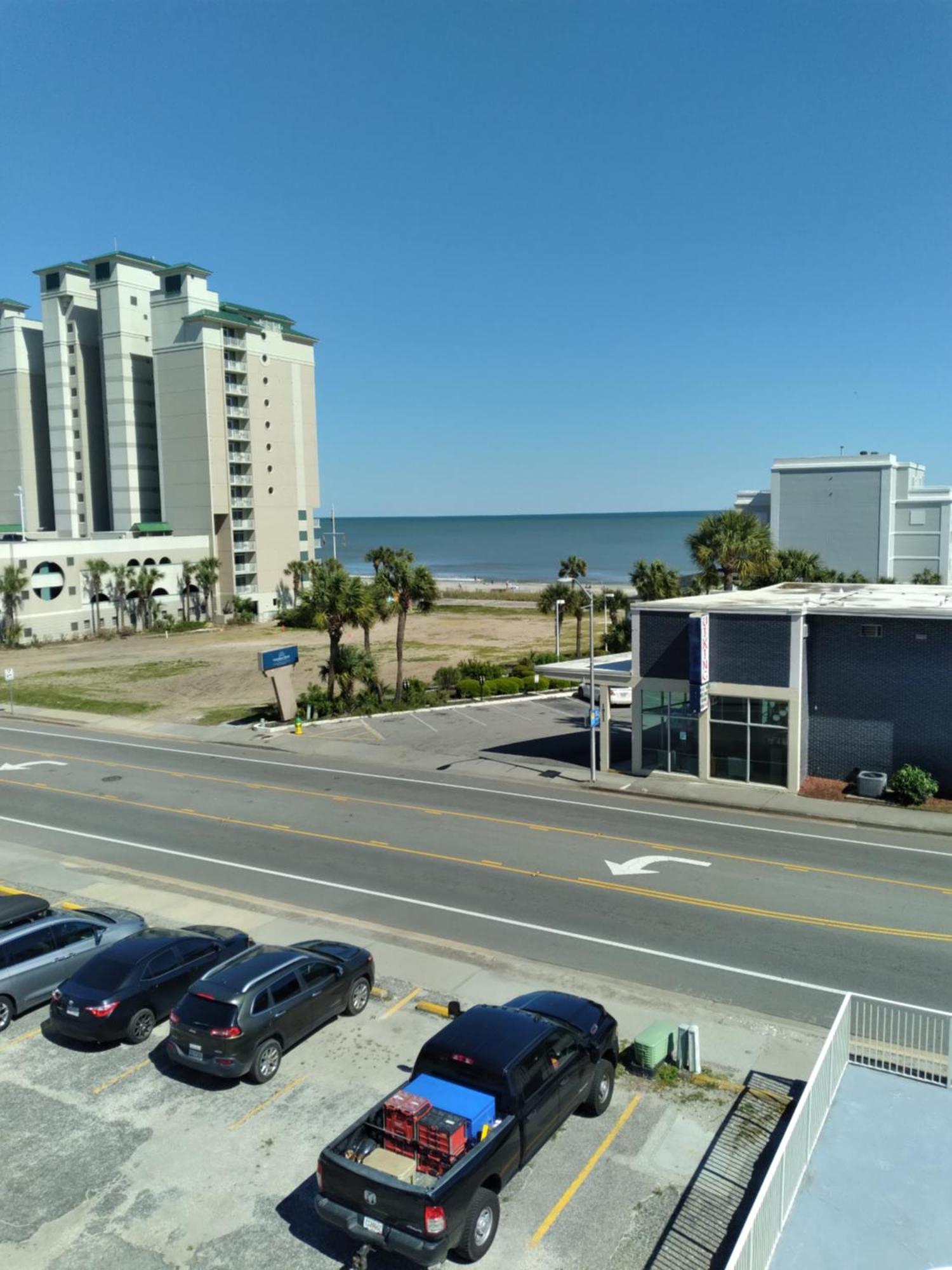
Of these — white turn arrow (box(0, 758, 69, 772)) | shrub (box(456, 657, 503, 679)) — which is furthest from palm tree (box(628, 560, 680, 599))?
white turn arrow (box(0, 758, 69, 772))

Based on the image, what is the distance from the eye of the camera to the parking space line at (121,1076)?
45.0ft

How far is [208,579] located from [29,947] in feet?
271

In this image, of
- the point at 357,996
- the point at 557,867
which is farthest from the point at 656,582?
the point at 357,996

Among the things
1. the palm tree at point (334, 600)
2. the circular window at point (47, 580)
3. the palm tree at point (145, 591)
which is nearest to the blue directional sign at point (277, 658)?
the palm tree at point (334, 600)

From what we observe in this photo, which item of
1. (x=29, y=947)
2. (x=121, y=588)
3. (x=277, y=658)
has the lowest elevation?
(x=29, y=947)

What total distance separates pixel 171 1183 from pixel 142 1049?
379 centimetres

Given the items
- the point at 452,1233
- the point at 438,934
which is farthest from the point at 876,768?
the point at 452,1233

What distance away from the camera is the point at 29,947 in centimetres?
1678

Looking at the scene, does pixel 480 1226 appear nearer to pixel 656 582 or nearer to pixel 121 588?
pixel 656 582

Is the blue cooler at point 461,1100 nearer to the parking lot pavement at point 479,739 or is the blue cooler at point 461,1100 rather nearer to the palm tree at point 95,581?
the parking lot pavement at point 479,739

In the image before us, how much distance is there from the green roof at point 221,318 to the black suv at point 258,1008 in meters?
90.3

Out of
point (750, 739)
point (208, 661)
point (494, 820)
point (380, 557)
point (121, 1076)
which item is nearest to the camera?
point (121, 1076)

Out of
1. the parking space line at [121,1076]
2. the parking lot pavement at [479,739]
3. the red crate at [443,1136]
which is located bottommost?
the parking lot pavement at [479,739]

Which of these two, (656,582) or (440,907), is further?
(656,582)
